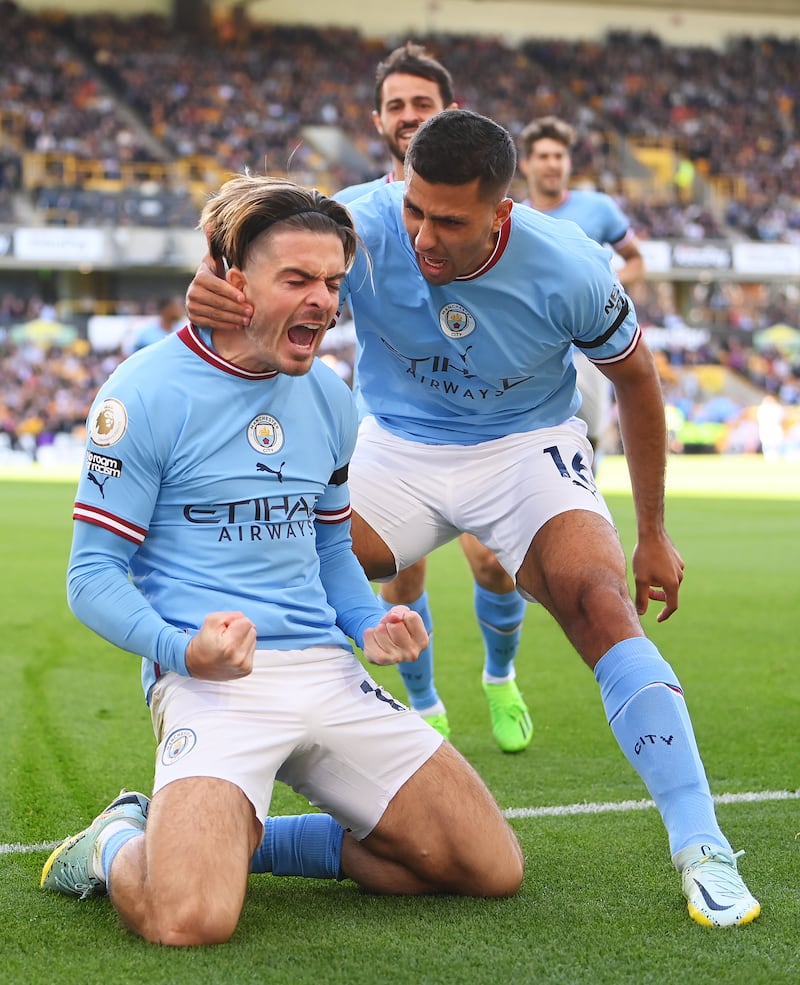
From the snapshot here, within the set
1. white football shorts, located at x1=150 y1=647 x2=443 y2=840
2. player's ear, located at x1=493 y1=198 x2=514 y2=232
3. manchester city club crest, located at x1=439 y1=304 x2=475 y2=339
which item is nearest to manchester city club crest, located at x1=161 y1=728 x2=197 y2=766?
white football shorts, located at x1=150 y1=647 x2=443 y2=840

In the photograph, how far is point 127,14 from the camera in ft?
121

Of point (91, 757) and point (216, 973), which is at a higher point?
point (216, 973)

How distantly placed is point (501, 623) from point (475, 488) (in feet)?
4.21

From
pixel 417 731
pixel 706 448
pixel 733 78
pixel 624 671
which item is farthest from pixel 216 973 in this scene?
pixel 733 78

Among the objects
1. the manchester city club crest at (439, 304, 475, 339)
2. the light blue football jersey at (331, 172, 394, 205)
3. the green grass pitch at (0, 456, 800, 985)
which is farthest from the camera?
the light blue football jersey at (331, 172, 394, 205)

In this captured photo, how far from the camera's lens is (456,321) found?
405cm

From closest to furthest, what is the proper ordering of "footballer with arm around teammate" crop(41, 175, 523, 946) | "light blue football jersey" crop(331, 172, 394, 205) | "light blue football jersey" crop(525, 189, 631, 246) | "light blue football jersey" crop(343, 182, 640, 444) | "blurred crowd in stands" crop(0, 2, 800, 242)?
"footballer with arm around teammate" crop(41, 175, 523, 946) → "light blue football jersey" crop(343, 182, 640, 444) → "light blue football jersey" crop(331, 172, 394, 205) → "light blue football jersey" crop(525, 189, 631, 246) → "blurred crowd in stands" crop(0, 2, 800, 242)

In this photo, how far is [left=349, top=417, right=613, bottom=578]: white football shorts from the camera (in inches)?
160

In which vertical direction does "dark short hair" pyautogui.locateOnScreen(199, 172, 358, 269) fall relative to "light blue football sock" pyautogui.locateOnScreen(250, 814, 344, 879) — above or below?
above

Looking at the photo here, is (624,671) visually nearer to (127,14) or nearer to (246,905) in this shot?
(246,905)

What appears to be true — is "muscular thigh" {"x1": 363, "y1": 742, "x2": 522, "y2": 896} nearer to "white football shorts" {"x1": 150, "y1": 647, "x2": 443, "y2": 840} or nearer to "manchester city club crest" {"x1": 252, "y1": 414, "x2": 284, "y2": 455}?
"white football shorts" {"x1": 150, "y1": 647, "x2": 443, "y2": 840}

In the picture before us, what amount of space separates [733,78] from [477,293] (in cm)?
4076

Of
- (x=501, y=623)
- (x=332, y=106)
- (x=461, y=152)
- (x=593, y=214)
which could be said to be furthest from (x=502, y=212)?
(x=332, y=106)

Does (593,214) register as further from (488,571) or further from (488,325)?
(488,325)
